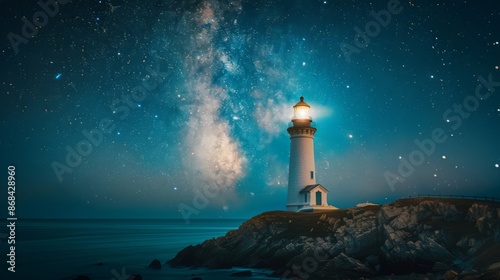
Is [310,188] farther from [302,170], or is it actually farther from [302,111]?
[302,111]

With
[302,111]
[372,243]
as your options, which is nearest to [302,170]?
[302,111]

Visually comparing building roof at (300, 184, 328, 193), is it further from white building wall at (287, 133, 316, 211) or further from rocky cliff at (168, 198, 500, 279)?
rocky cliff at (168, 198, 500, 279)

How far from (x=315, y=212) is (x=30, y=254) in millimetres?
37002

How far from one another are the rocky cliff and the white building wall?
3.89 meters

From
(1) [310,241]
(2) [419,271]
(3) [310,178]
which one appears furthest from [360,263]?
(3) [310,178]

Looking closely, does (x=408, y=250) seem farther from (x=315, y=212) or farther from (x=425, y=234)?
(x=315, y=212)

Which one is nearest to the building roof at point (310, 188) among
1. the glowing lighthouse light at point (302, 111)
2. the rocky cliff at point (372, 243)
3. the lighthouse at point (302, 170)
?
the lighthouse at point (302, 170)

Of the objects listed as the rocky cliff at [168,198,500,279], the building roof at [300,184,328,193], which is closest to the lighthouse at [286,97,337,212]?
the building roof at [300,184,328,193]

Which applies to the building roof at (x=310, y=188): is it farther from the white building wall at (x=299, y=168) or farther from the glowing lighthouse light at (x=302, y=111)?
the glowing lighthouse light at (x=302, y=111)

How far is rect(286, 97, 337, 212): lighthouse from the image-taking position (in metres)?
37.4

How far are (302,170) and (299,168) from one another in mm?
335

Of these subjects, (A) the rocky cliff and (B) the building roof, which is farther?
(B) the building roof

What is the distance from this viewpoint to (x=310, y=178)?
3819 centimetres

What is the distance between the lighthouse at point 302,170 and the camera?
37.4 m
